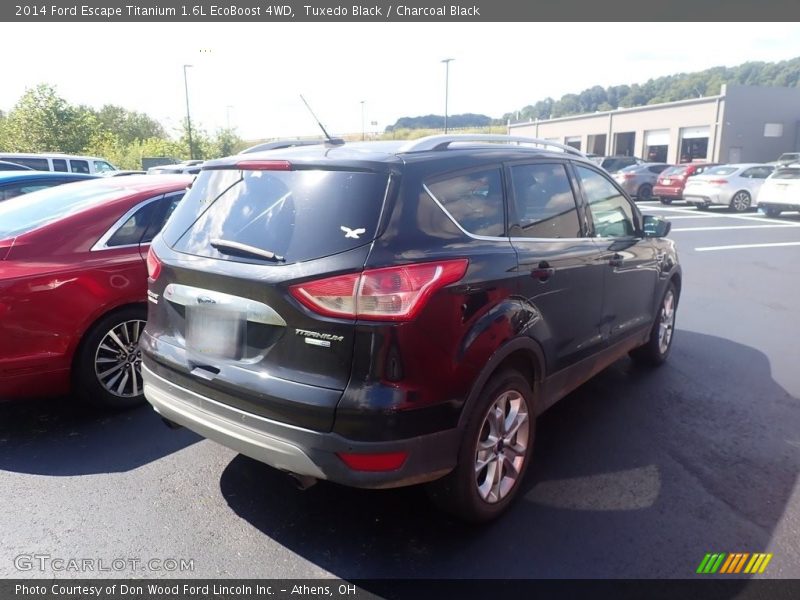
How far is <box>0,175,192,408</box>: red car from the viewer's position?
11.9ft

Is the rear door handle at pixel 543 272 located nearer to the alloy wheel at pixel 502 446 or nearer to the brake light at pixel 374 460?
the alloy wheel at pixel 502 446

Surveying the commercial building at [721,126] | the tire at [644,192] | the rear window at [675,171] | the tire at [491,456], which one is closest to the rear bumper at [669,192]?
the rear window at [675,171]

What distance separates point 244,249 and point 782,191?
18.3 metres

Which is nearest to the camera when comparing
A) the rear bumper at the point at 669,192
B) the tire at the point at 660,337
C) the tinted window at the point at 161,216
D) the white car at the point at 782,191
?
the tinted window at the point at 161,216

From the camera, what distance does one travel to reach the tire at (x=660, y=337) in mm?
5117

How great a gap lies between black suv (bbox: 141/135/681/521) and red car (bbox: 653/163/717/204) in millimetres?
20173

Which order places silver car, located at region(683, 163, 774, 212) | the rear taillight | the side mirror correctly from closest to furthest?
the rear taillight → the side mirror → silver car, located at region(683, 163, 774, 212)

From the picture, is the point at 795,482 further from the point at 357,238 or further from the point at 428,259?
the point at 357,238

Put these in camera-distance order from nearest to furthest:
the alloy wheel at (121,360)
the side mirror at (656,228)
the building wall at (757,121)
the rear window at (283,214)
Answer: the rear window at (283,214) < the alloy wheel at (121,360) < the side mirror at (656,228) < the building wall at (757,121)

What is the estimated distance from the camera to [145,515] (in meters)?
3.02

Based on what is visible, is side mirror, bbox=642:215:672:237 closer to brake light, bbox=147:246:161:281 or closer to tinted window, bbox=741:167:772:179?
brake light, bbox=147:246:161:281

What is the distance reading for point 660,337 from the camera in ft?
17.0

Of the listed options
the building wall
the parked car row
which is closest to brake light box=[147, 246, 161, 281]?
the parked car row

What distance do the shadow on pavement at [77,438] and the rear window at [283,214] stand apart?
1426mm
